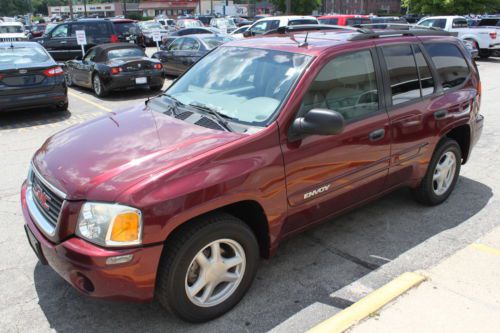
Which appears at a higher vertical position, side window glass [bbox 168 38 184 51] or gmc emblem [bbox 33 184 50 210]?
side window glass [bbox 168 38 184 51]

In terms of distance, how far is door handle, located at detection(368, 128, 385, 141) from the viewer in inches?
146

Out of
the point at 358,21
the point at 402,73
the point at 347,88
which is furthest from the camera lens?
the point at 358,21

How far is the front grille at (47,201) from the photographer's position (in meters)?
2.78

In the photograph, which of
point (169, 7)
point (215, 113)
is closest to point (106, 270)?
point (215, 113)

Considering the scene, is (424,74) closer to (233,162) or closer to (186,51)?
(233,162)

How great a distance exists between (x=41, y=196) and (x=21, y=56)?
24.3ft

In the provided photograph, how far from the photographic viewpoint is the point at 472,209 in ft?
15.4

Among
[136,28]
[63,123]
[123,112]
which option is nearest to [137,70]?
[63,123]

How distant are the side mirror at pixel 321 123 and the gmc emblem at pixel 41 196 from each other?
170 centimetres

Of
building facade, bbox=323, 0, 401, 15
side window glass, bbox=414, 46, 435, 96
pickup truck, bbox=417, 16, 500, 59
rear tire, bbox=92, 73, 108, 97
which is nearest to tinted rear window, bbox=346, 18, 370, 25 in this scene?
pickup truck, bbox=417, 16, 500, 59

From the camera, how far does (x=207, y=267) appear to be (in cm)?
288

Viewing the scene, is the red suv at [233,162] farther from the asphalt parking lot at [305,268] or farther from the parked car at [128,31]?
the parked car at [128,31]

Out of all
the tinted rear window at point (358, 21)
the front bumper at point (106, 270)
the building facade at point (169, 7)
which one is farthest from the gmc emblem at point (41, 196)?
the building facade at point (169, 7)

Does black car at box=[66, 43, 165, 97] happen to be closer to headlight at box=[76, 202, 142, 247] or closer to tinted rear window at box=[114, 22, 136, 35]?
headlight at box=[76, 202, 142, 247]
